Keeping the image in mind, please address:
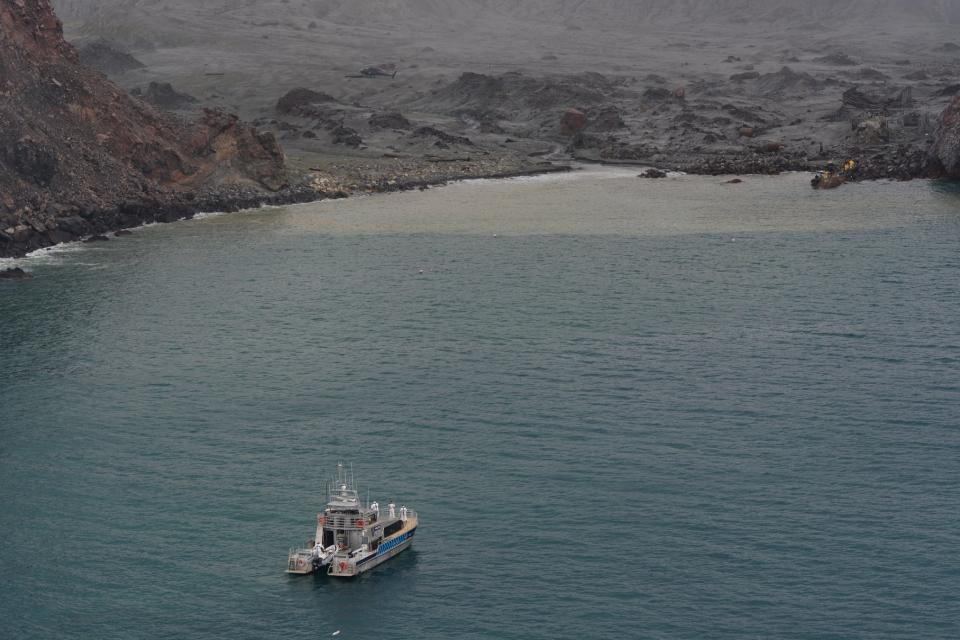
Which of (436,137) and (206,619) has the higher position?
(436,137)

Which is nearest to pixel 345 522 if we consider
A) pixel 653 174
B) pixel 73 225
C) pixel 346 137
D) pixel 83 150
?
pixel 73 225

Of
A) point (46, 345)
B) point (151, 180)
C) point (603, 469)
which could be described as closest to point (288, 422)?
point (603, 469)

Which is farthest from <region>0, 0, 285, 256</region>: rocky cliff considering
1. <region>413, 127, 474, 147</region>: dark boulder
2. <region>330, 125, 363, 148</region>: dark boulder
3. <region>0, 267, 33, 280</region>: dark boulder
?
<region>413, 127, 474, 147</region>: dark boulder

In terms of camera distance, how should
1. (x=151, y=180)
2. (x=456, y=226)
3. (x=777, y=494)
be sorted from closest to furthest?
1. (x=777, y=494)
2. (x=456, y=226)
3. (x=151, y=180)

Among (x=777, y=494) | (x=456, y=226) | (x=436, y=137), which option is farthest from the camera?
(x=436, y=137)

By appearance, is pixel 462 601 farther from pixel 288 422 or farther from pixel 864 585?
pixel 288 422

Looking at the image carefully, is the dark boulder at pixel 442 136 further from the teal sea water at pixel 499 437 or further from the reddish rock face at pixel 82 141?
the teal sea water at pixel 499 437

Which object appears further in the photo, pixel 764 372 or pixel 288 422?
pixel 764 372

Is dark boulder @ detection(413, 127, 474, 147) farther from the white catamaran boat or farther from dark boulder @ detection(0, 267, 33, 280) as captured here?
the white catamaran boat
